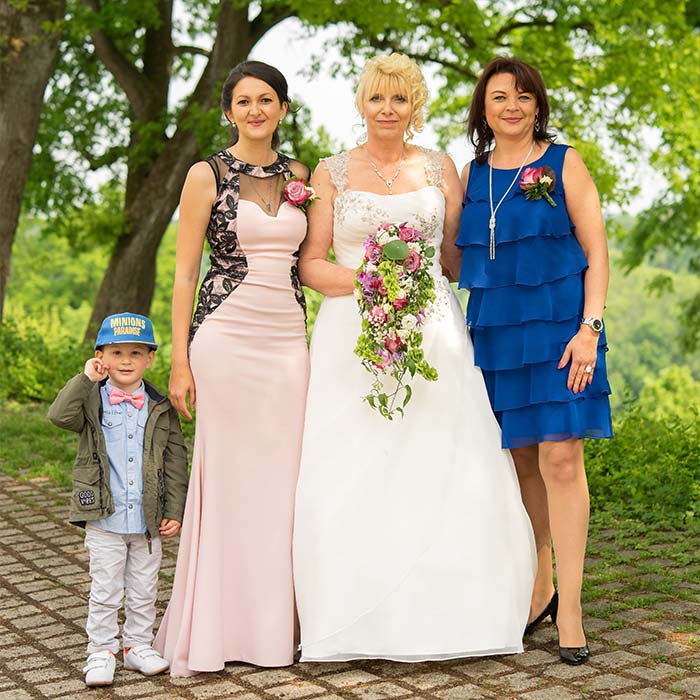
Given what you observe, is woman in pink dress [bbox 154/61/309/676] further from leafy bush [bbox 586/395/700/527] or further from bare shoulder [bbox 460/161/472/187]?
leafy bush [bbox 586/395/700/527]

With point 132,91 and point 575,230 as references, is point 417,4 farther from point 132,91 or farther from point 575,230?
point 575,230

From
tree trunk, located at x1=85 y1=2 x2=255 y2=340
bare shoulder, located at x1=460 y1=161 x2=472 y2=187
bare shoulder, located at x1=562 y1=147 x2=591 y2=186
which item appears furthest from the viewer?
tree trunk, located at x1=85 y1=2 x2=255 y2=340

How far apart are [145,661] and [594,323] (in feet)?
7.34

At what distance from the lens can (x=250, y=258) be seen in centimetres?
462

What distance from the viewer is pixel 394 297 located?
14.0 feet

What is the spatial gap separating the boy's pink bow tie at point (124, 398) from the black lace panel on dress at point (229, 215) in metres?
0.37

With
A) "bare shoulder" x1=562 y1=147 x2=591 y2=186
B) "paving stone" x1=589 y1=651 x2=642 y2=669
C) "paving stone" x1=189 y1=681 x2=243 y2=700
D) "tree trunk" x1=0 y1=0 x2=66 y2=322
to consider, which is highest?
"tree trunk" x1=0 y1=0 x2=66 y2=322

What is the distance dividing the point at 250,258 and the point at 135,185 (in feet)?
39.1

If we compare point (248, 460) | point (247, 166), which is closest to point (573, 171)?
point (247, 166)

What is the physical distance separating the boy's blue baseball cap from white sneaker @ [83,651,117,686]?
48.0 inches

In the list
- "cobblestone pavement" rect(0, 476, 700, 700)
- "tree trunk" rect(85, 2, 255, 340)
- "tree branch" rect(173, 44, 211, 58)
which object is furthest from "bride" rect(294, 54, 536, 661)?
"tree branch" rect(173, 44, 211, 58)

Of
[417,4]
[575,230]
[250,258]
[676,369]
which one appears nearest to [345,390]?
[250,258]

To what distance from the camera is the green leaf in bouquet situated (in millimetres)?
4289

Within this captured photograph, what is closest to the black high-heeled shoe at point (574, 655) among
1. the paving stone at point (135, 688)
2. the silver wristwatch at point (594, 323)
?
the silver wristwatch at point (594, 323)
